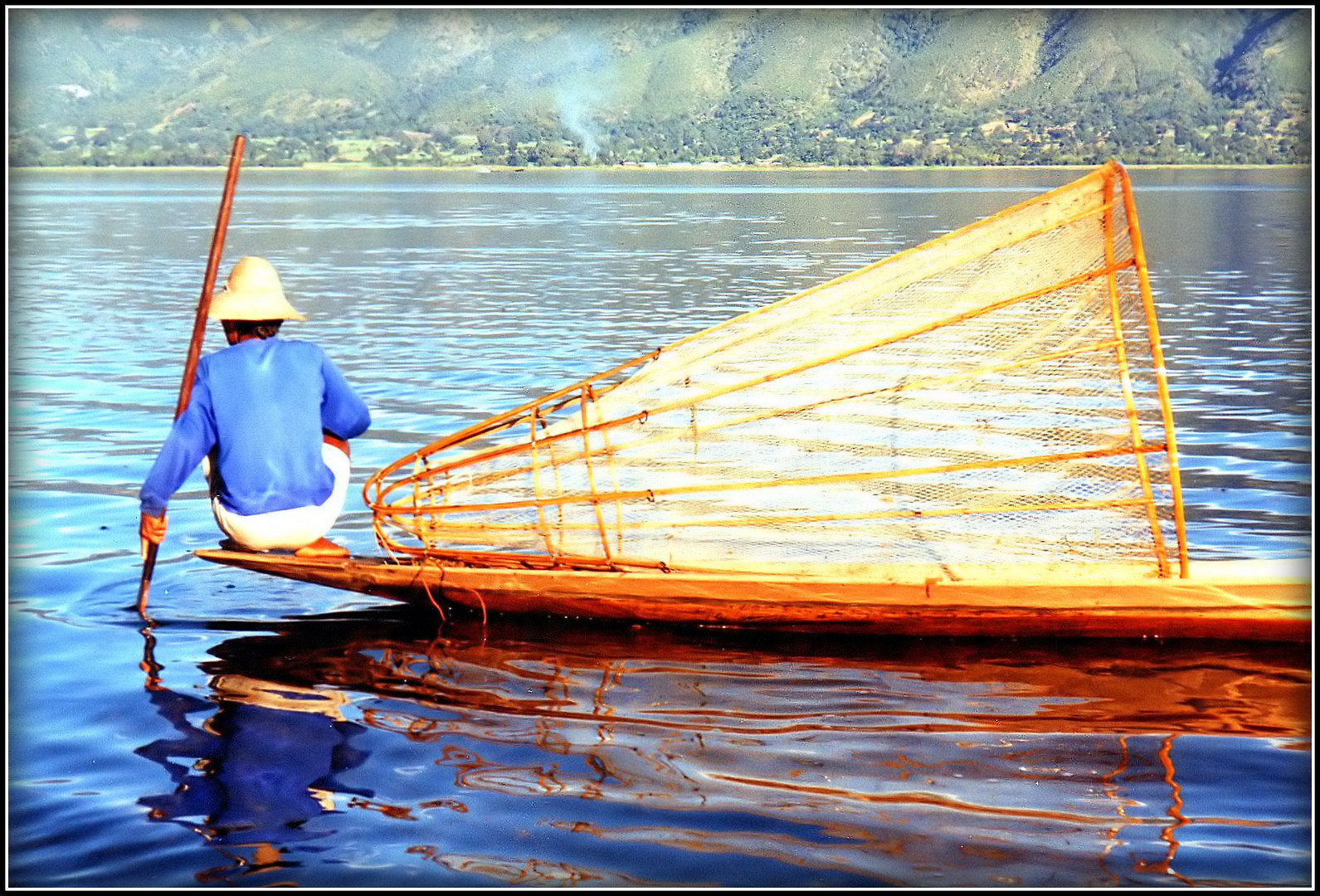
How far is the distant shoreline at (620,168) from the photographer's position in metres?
117

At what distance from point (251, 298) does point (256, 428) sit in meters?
0.62

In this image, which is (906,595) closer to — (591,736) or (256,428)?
(591,736)

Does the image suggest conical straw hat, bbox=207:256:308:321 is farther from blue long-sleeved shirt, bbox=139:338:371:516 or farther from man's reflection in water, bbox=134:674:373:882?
man's reflection in water, bbox=134:674:373:882

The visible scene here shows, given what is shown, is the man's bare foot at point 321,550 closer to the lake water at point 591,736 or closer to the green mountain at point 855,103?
the lake water at point 591,736

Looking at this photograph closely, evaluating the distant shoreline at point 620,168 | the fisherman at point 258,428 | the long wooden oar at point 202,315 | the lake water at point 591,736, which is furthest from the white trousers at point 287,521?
the distant shoreline at point 620,168

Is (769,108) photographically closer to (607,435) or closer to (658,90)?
(658,90)

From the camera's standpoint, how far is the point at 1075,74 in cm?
12706

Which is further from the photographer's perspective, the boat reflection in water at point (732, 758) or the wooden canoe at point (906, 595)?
the wooden canoe at point (906, 595)

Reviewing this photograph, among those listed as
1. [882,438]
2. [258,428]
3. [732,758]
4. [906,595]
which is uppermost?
[258,428]

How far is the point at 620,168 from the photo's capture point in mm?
143000

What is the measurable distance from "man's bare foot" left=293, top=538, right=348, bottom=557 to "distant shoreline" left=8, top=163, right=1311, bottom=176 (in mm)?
111451

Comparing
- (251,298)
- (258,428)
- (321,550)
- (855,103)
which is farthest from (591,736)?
(855,103)

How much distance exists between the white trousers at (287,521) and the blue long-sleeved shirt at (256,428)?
5 cm

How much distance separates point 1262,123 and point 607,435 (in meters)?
127
